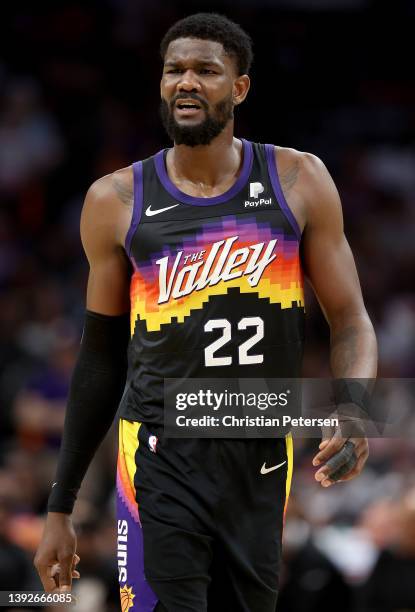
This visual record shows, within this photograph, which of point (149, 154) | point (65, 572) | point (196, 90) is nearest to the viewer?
point (196, 90)

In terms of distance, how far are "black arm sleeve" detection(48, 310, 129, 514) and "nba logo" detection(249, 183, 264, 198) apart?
725 millimetres

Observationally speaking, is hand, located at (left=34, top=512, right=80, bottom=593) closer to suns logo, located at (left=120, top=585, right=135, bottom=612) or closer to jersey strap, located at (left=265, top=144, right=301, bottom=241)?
suns logo, located at (left=120, top=585, right=135, bottom=612)

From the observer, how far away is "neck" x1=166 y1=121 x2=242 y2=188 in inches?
188

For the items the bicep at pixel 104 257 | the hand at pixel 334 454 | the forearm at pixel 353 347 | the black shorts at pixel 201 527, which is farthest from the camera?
the bicep at pixel 104 257

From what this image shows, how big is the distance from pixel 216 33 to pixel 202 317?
3.66ft

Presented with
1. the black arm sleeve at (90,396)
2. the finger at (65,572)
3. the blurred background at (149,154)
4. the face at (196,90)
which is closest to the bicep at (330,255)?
the face at (196,90)

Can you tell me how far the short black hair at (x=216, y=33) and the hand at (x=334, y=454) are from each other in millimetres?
1550

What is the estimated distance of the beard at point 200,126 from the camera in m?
4.66

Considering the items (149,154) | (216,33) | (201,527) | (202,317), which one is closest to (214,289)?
(202,317)

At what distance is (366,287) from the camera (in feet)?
39.6

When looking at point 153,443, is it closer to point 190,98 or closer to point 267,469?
point 267,469

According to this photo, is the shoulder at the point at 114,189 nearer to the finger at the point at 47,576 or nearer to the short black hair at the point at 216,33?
the short black hair at the point at 216,33

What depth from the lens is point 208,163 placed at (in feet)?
15.7

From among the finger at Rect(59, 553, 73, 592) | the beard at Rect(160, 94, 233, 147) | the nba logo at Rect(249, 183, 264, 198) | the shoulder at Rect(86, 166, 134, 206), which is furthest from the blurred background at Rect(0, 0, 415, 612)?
the beard at Rect(160, 94, 233, 147)
